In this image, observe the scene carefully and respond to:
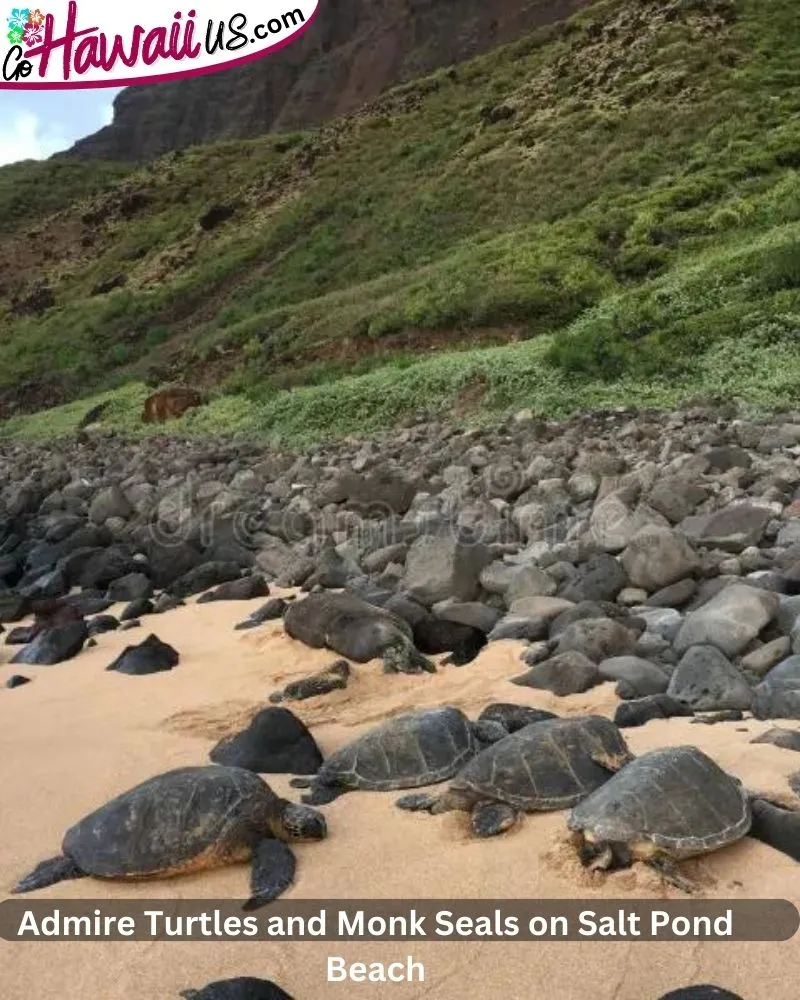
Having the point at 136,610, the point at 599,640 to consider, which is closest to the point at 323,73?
the point at 136,610

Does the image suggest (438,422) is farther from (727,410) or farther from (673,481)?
(673,481)

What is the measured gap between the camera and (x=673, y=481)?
6.12 m

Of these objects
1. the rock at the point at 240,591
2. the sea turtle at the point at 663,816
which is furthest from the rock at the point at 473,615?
the sea turtle at the point at 663,816

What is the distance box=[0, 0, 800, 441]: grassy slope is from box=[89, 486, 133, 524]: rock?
3289 mm

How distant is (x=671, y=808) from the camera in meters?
2.61

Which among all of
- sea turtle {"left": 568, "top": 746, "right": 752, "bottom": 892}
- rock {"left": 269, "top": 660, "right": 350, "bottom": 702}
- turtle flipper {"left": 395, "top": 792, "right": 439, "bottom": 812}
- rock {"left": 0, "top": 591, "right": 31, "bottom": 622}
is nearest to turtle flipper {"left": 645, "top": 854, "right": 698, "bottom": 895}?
sea turtle {"left": 568, "top": 746, "right": 752, "bottom": 892}

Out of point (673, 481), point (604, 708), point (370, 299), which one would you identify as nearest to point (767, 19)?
point (370, 299)

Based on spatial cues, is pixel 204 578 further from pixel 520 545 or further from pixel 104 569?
pixel 520 545

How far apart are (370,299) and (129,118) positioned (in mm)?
78008

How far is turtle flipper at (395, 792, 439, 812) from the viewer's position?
3119mm

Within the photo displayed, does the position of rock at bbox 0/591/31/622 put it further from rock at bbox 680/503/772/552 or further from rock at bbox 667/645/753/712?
rock at bbox 667/645/753/712

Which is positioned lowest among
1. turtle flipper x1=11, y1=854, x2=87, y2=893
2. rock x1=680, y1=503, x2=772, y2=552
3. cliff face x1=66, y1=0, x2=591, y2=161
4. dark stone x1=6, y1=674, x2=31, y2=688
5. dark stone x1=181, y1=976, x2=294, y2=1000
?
rock x1=680, y1=503, x2=772, y2=552

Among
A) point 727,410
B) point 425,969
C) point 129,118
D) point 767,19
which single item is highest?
point 129,118

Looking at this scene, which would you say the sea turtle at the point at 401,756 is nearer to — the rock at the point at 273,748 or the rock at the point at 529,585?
the rock at the point at 273,748
